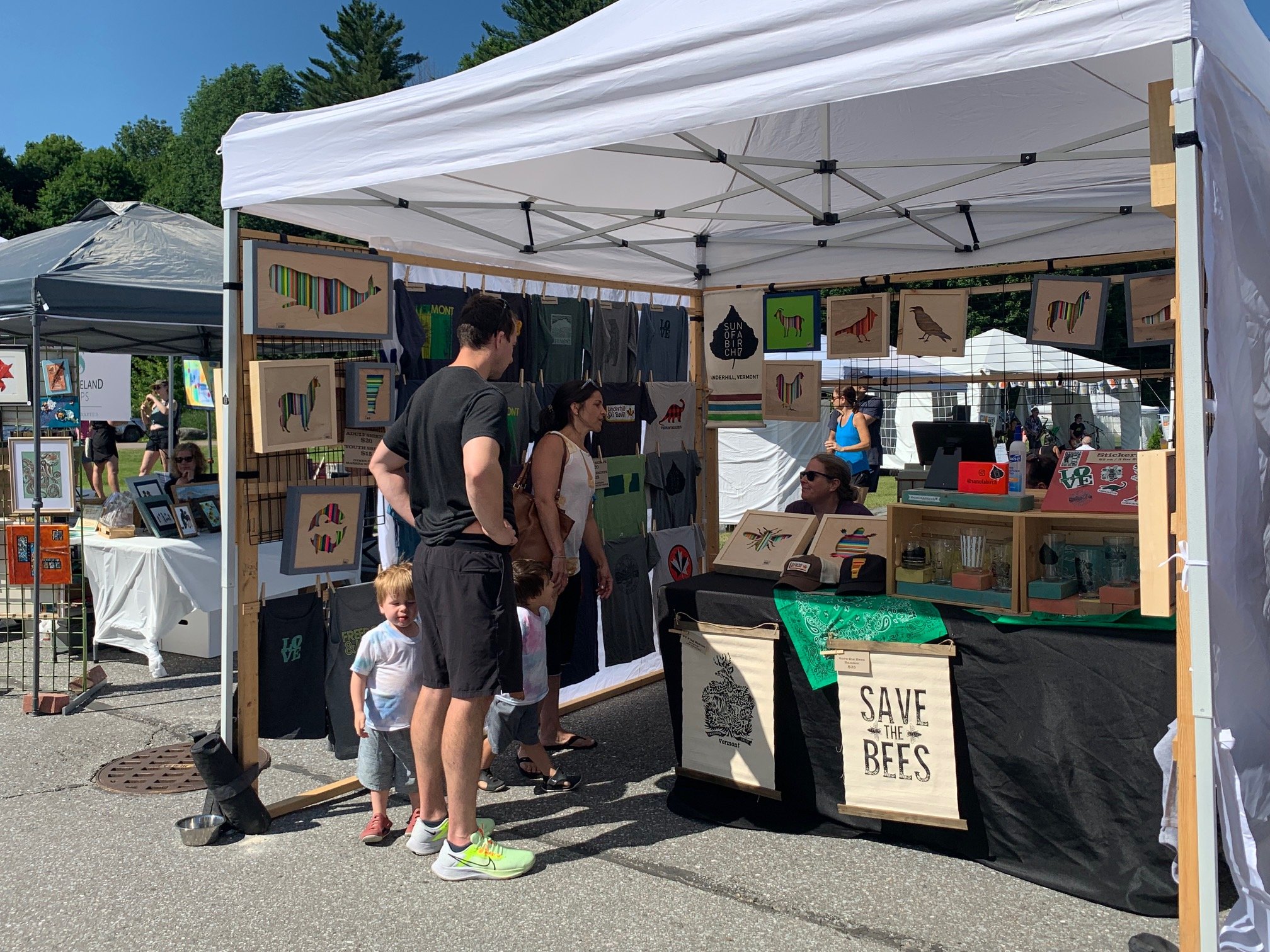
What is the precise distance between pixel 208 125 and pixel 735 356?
5853 cm

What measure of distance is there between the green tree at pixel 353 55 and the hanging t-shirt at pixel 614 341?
3565cm

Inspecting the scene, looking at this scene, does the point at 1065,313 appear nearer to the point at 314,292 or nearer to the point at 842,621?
the point at 842,621

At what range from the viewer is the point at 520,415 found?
4.79 metres

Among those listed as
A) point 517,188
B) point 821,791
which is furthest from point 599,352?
point 821,791

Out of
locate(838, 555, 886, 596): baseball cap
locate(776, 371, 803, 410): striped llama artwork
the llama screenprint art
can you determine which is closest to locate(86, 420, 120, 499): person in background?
locate(776, 371, 803, 410): striped llama artwork

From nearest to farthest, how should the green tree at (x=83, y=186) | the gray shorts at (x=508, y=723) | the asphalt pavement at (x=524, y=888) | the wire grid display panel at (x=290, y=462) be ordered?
the asphalt pavement at (x=524, y=888) < the wire grid display panel at (x=290, y=462) < the gray shorts at (x=508, y=723) < the green tree at (x=83, y=186)

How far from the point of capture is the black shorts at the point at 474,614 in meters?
3.37

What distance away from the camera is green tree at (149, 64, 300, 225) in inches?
1823

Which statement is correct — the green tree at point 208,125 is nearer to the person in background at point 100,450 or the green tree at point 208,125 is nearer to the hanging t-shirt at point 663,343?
the person in background at point 100,450

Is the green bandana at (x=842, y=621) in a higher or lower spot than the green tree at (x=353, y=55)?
lower

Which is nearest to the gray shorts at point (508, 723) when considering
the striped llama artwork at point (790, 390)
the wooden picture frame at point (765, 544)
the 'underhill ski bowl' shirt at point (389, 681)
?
the 'underhill ski bowl' shirt at point (389, 681)

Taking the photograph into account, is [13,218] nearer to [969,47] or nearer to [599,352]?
[599,352]

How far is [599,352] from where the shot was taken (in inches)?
209

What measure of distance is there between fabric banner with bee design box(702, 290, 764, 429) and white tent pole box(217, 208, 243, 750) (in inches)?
113
